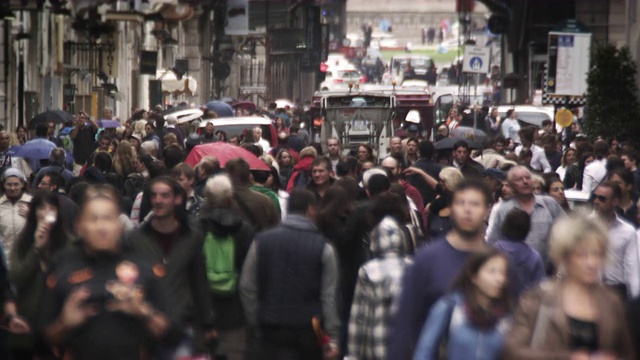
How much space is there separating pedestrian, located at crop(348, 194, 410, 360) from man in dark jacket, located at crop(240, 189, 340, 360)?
0.64 ft

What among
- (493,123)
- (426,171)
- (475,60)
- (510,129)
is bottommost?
(493,123)

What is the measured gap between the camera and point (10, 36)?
103ft

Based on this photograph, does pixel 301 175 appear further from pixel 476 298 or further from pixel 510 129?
pixel 510 129

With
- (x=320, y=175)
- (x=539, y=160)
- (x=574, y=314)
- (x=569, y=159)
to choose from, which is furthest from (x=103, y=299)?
(x=539, y=160)

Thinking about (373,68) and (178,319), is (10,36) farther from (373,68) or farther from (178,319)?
(373,68)

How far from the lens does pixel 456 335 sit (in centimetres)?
670

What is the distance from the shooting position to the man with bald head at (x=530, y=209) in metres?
11.6

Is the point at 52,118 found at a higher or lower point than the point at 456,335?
lower

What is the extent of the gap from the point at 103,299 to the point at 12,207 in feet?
16.6

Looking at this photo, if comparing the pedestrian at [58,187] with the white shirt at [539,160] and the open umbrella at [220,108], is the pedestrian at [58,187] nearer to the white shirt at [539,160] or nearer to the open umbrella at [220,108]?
the white shirt at [539,160]

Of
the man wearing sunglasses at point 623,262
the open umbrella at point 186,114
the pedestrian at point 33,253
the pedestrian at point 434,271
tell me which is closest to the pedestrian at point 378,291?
the pedestrian at point 434,271

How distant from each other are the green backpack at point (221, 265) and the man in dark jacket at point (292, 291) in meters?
0.65

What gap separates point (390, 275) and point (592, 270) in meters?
2.60

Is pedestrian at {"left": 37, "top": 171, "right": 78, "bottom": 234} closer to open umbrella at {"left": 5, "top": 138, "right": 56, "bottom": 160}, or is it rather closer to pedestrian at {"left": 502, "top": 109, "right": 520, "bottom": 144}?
open umbrella at {"left": 5, "top": 138, "right": 56, "bottom": 160}
